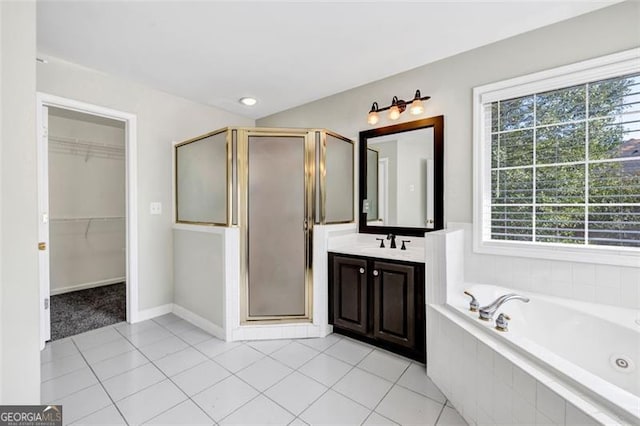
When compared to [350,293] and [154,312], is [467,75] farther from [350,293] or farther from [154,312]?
[154,312]

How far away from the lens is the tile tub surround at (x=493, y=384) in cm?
→ 97

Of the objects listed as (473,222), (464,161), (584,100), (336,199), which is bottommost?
(473,222)

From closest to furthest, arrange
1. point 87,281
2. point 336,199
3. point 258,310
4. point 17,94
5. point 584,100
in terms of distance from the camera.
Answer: point 17,94, point 584,100, point 258,310, point 336,199, point 87,281

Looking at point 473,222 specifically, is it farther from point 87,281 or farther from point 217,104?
point 87,281

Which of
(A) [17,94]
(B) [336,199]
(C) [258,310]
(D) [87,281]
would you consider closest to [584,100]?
(B) [336,199]

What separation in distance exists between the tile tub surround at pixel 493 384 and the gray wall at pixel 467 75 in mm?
1010

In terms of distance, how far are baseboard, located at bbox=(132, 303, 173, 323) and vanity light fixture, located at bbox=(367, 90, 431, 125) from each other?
117 inches

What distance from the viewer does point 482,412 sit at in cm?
138

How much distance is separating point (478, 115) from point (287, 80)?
177 centimetres

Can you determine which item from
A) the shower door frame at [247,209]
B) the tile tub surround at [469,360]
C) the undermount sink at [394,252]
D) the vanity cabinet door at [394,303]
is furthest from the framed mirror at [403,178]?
the shower door frame at [247,209]

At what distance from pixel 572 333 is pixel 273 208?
226cm

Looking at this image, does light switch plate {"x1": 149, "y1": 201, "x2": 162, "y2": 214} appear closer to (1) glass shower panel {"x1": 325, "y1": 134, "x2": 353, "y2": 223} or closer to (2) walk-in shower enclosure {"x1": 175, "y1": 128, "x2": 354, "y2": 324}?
(2) walk-in shower enclosure {"x1": 175, "y1": 128, "x2": 354, "y2": 324}

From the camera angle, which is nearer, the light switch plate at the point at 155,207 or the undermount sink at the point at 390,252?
the undermount sink at the point at 390,252

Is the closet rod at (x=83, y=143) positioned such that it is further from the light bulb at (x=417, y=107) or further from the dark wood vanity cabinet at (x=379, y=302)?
the light bulb at (x=417, y=107)
